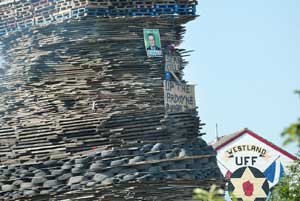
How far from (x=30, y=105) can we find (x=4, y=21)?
2.50m

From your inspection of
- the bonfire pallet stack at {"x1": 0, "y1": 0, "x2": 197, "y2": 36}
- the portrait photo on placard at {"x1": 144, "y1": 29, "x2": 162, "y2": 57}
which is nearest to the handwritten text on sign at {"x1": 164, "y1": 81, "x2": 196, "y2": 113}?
the portrait photo on placard at {"x1": 144, "y1": 29, "x2": 162, "y2": 57}

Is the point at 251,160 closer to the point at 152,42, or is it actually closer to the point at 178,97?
the point at 178,97

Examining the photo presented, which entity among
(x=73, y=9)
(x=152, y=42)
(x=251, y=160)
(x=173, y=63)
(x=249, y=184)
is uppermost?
(x=73, y=9)

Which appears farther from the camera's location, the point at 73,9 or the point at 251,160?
the point at 251,160

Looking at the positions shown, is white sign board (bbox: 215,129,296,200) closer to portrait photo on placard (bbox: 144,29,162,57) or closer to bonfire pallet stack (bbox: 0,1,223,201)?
bonfire pallet stack (bbox: 0,1,223,201)

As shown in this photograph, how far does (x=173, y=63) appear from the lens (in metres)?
25.3

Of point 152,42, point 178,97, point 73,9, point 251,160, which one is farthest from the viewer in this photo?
point 251,160

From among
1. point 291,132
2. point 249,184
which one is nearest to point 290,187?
point 291,132

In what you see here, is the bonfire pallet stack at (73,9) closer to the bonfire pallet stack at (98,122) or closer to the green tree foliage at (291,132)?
the bonfire pallet stack at (98,122)

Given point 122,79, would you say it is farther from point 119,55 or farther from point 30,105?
point 30,105

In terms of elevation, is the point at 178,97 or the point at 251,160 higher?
the point at 178,97

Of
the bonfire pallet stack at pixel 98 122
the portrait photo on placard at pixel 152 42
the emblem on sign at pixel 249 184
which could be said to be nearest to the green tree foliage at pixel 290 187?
the bonfire pallet stack at pixel 98 122

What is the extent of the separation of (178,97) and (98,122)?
1.86m

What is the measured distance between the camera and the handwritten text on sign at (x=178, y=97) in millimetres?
24828
